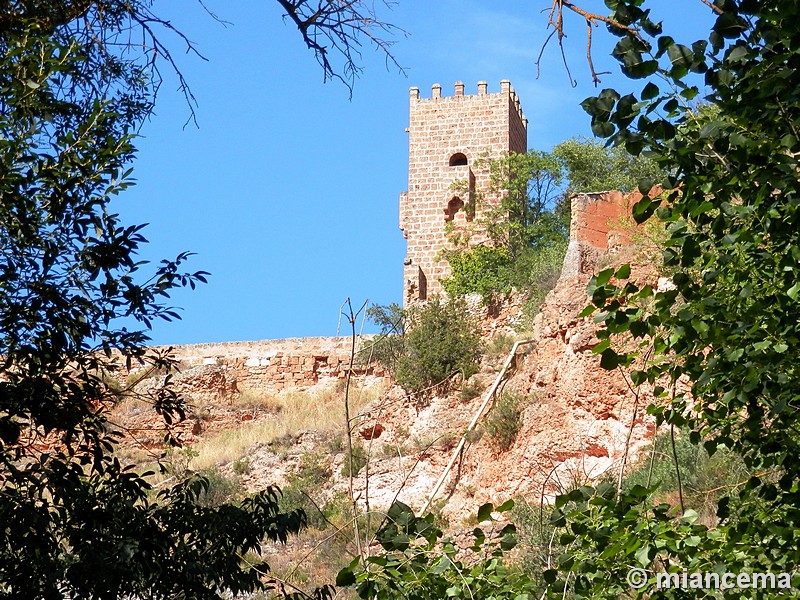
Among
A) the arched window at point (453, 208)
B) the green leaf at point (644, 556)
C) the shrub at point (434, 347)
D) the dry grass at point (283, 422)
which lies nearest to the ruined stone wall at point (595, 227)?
the shrub at point (434, 347)

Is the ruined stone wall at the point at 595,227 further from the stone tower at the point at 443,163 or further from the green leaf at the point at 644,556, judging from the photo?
the green leaf at the point at 644,556

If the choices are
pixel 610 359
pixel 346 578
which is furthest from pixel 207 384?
pixel 610 359

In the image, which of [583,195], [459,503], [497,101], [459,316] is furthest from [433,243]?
[459,503]

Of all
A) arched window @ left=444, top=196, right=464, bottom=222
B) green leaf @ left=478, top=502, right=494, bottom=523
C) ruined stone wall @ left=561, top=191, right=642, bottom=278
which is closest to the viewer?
green leaf @ left=478, top=502, right=494, bottom=523

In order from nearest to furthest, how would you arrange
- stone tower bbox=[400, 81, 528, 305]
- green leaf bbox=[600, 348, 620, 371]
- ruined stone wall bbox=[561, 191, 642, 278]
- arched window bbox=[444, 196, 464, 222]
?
green leaf bbox=[600, 348, 620, 371]
ruined stone wall bbox=[561, 191, 642, 278]
stone tower bbox=[400, 81, 528, 305]
arched window bbox=[444, 196, 464, 222]

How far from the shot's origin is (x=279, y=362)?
33.1 m

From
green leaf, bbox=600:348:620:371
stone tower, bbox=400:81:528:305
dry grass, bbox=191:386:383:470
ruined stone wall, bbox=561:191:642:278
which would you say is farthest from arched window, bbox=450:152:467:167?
green leaf, bbox=600:348:620:371

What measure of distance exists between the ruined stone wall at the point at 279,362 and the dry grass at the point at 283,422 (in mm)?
670

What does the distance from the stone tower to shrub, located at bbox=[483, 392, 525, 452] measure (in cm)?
1640

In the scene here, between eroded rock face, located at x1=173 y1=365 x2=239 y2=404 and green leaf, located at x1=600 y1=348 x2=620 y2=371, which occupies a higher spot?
eroded rock face, located at x1=173 y1=365 x2=239 y2=404

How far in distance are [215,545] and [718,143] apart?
3.97 meters

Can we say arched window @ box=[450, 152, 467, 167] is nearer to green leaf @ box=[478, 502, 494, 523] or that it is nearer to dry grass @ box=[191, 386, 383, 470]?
dry grass @ box=[191, 386, 383, 470]

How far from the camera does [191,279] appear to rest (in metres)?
6.72

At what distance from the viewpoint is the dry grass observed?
24794 mm
